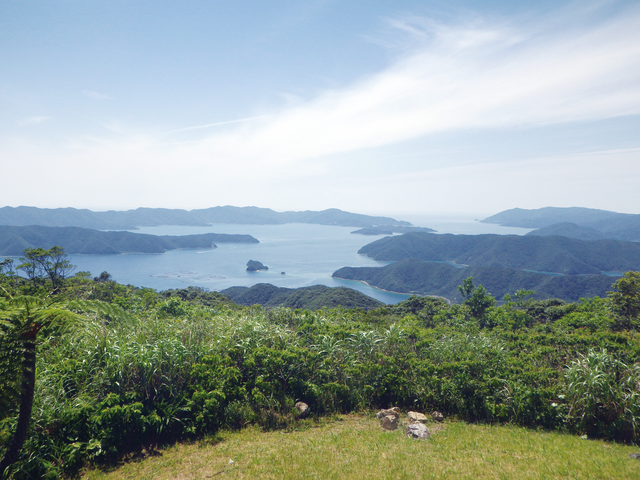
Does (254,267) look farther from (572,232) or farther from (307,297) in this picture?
(572,232)

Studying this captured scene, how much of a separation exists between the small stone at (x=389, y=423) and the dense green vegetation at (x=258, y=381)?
0.66 metres

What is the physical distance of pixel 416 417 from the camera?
5.15 m

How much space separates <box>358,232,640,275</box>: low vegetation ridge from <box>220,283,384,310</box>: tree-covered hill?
7068cm

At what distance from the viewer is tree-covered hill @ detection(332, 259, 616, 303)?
71.4m

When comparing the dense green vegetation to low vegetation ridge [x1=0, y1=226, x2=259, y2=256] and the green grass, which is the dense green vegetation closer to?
the green grass

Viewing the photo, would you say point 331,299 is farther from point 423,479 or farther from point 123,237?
point 123,237

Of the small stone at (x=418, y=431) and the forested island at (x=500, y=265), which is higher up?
the small stone at (x=418, y=431)

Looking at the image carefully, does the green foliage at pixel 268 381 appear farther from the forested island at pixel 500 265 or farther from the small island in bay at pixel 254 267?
the small island in bay at pixel 254 267

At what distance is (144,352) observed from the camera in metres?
4.82

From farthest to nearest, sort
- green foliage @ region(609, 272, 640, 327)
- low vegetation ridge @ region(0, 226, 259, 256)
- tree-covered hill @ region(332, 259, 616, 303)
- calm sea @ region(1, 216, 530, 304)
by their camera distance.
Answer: low vegetation ridge @ region(0, 226, 259, 256) → calm sea @ region(1, 216, 530, 304) → tree-covered hill @ region(332, 259, 616, 303) → green foliage @ region(609, 272, 640, 327)

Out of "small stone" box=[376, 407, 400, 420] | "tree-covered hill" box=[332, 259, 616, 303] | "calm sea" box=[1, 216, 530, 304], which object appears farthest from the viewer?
"calm sea" box=[1, 216, 530, 304]

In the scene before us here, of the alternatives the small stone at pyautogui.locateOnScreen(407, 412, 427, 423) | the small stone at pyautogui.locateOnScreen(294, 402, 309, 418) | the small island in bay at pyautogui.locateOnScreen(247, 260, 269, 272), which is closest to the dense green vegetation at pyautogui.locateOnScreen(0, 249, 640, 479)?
the small stone at pyautogui.locateOnScreen(294, 402, 309, 418)

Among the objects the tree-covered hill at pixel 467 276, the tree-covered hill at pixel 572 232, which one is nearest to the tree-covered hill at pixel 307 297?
the tree-covered hill at pixel 467 276

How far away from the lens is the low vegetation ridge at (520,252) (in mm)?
103250
